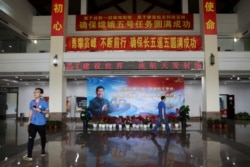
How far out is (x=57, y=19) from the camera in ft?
47.2

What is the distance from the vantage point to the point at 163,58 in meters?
14.2

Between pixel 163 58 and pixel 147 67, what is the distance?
1.07m

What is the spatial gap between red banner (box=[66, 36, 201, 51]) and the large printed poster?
1.71 metres

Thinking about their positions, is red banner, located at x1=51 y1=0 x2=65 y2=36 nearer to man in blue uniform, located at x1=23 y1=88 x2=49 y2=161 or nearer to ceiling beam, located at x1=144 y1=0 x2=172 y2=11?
Result: man in blue uniform, located at x1=23 y1=88 x2=49 y2=161

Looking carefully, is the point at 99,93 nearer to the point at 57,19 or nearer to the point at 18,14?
the point at 57,19

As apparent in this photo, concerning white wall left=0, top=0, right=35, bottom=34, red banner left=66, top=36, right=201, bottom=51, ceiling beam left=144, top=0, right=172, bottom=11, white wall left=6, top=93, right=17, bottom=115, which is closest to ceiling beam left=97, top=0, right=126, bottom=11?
ceiling beam left=144, top=0, right=172, bottom=11

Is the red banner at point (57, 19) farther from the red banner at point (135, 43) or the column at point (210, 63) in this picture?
the column at point (210, 63)

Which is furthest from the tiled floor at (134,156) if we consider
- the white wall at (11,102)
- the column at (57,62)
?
the white wall at (11,102)

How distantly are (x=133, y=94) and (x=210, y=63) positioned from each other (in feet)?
14.4

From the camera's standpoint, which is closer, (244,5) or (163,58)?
(163,58)

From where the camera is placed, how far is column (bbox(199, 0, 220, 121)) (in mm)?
13797

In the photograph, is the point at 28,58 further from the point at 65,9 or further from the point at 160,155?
the point at 160,155

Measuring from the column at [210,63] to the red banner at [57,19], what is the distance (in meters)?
7.56

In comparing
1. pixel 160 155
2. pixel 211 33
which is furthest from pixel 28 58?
pixel 160 155
